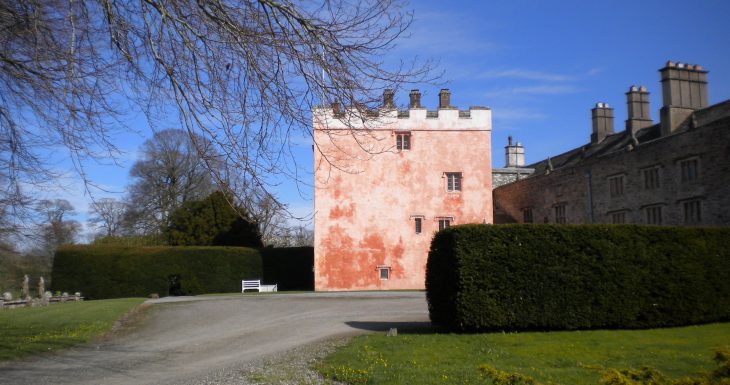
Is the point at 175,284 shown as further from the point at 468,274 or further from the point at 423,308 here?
the point at 468,274

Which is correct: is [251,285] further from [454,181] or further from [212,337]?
[212,337]

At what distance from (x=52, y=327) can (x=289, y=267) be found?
61.7 ft

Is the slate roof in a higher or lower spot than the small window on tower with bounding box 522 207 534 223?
higher

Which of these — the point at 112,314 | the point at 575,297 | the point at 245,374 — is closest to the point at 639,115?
the point at 575,297

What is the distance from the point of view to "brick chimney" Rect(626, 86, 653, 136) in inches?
1337

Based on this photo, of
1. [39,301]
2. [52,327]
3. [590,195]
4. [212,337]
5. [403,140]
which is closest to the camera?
[212,337]

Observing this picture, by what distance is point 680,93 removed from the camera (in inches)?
1167

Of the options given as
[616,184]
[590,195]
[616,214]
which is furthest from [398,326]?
[590,195]

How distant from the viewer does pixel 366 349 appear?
38.1ft

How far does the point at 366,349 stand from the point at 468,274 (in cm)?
319

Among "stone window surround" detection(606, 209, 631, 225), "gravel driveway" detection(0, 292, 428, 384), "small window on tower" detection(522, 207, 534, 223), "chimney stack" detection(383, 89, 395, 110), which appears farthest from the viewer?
"small window on tower" detection(522, 207, 534, 223)

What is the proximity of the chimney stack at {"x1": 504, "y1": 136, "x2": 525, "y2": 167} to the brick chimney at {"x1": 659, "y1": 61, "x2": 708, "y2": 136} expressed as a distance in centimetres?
2281

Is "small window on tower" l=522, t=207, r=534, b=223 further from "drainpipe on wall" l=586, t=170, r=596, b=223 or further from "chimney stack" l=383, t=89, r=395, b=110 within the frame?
"chimney stack" l=383, t=89, r=395, b=110

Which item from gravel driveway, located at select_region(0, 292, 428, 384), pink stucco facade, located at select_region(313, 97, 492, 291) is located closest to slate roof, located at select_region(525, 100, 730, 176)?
pink stucco facade, located at select_region(313, 97, 492, 291)
